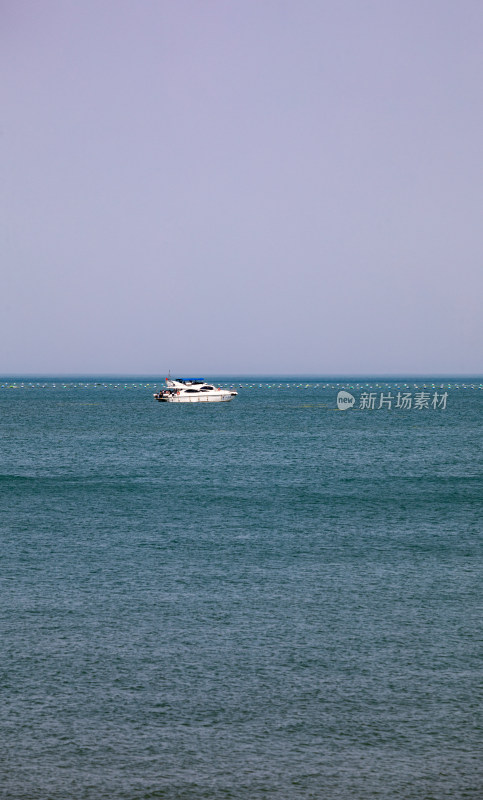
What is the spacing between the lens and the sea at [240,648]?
→ 39.8 feet

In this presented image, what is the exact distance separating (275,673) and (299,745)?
10.0 ft

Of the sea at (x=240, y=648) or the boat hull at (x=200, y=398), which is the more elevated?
the boat hull at (x=200, y=398)

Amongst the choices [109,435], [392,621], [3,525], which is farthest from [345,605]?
[109,435]

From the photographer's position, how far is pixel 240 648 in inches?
685

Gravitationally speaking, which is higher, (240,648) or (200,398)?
(200,398)

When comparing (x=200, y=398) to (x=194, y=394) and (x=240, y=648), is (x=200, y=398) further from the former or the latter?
(x=240, y=648)

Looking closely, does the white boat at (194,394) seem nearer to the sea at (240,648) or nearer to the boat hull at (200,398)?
the boat hull at (200,398)

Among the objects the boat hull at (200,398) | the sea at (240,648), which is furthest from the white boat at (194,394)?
the sea at (240,648)

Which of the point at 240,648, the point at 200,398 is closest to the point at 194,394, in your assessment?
the point at 200,398

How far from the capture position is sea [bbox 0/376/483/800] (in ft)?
39.8

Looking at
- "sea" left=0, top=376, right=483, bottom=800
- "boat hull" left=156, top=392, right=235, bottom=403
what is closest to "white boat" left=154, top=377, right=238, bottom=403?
"boat hull" left=156, top=392, right=235, bottom=403

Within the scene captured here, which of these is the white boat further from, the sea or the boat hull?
the sea

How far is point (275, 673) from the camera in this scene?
15.9 metres

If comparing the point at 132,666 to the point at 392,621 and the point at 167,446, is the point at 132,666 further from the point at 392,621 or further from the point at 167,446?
the point at 167,446
